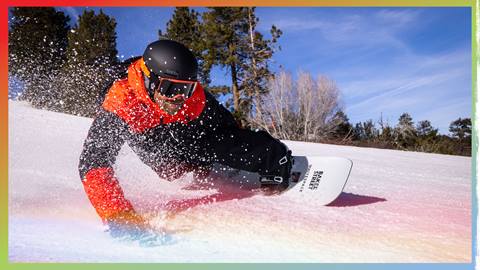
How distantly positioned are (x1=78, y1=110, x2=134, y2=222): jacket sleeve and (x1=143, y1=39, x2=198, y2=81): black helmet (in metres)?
0.36

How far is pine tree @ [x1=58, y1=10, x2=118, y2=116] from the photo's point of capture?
688 centimetres

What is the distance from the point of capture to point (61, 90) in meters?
7.27

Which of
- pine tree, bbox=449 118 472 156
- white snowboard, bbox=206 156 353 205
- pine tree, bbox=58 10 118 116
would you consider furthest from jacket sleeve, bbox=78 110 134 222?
pine tree, bbox=449 118 472 156

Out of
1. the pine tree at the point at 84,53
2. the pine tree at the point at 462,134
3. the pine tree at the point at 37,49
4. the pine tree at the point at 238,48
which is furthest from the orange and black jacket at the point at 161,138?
the pine tree at the point at 238,48

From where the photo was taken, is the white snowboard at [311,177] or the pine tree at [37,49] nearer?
the white snowboard at [311,177]

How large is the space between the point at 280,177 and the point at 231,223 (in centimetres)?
68

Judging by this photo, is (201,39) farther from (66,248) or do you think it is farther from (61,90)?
(66,248)

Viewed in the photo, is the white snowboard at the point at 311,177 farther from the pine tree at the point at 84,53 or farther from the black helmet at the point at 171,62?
the pine tree at the point at 84,53

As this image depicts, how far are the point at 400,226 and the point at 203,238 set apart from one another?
1092 mm

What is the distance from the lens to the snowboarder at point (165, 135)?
215 cm

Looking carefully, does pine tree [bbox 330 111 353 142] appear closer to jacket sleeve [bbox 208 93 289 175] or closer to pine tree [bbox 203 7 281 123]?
pine tree [bbox 203 7 281 123]

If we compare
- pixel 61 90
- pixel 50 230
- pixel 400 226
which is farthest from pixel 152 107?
pixel 61 90

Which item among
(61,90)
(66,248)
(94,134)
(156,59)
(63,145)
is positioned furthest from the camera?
(61,90)

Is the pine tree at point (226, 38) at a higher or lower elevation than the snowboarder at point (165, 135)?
higher
